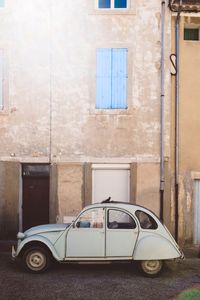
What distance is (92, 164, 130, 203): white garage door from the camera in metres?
13.7

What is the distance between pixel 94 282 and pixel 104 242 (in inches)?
36.1

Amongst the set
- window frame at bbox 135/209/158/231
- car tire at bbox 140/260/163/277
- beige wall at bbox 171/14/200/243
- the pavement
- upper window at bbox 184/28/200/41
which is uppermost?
upper window at bbox 184/28/200/41

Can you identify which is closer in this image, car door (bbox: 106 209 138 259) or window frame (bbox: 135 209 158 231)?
car door (bbox: 106 209 138 259)

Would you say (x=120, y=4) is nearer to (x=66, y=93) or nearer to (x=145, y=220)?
(x=66, y=93)

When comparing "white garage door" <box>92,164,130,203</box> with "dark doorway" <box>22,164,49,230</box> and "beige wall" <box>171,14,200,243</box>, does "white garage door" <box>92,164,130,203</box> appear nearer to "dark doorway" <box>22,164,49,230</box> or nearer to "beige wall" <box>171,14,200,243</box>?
"dark doorway" <box>22,164,49,230</box>

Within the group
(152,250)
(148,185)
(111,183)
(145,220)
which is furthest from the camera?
(111,183)

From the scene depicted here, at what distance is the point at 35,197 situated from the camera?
13.9 m

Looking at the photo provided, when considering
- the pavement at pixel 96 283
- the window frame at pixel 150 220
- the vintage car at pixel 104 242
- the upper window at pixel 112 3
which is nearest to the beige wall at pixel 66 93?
the upper window at pixel 112 3

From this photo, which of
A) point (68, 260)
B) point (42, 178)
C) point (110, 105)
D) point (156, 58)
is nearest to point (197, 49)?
point (156, 58)

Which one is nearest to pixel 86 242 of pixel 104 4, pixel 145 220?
pixel 145 220

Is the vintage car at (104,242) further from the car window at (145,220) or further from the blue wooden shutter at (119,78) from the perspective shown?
the blue wooden shutter at (119,78)

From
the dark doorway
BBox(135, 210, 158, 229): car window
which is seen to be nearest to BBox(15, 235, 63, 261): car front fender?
BBox(135, 210, 158, 229): car window

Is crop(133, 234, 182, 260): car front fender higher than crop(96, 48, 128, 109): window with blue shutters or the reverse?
the reverse

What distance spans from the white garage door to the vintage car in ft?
11.7
